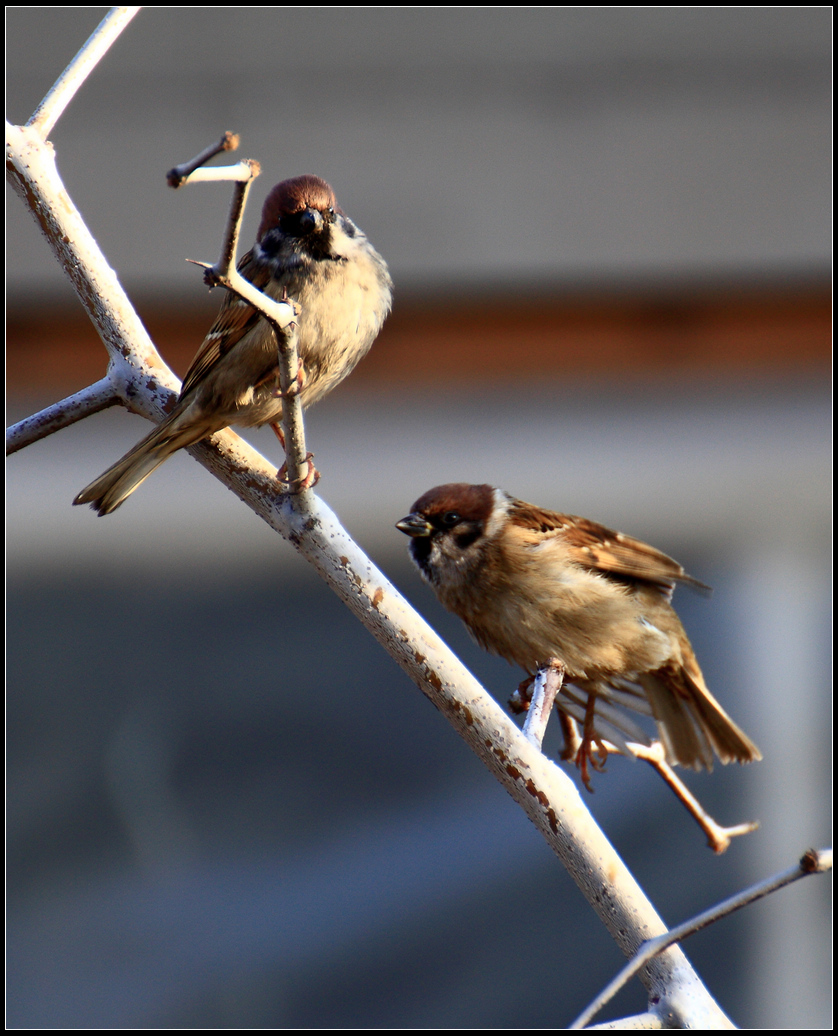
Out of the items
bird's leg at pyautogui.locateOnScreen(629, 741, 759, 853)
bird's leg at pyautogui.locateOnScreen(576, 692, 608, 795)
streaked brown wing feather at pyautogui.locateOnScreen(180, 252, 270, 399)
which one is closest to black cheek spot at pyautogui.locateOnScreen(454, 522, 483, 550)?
bird's leg at pyautogui.locateOnScreen(576, 692, 608, 795)

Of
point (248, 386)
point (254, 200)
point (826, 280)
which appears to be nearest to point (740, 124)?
point (826, 280)

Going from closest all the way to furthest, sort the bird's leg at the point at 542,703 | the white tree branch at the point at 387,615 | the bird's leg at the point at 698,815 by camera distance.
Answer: the white tree branch at the point at 387,615 < the bird's leg at the point at 542,703 < the bird's leg at the point at 698,815

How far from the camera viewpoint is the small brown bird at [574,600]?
1678mm

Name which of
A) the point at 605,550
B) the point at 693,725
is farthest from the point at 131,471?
the point at 693,725

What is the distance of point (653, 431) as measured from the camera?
3547 mm

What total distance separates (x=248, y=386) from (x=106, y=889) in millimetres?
2602

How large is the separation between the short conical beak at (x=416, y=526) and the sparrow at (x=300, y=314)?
41 centimetres

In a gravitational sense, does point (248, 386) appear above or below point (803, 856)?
above

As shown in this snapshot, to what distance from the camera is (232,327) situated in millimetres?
1479

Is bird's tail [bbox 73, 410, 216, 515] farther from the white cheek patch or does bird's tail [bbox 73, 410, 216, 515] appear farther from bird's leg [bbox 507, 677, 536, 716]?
the white cheek patch

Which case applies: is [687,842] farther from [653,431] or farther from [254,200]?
[254,200]

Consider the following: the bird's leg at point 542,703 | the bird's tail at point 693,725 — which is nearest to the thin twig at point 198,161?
the bird's leg at point 542,703

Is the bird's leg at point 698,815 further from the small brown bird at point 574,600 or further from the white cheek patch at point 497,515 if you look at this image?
the white cheek patch at point 497,515

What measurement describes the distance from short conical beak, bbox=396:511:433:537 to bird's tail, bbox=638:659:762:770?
0.47 m
